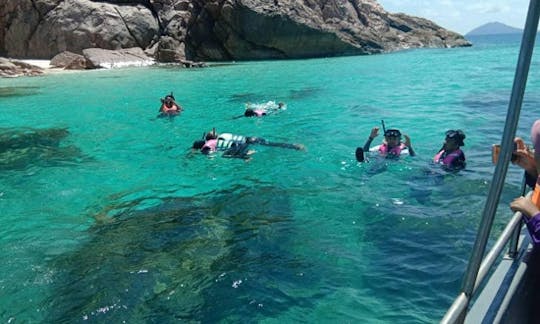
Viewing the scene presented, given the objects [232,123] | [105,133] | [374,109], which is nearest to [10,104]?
[105,133]

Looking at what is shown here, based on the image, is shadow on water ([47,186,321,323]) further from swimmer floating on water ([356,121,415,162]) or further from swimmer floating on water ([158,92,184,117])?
swimmer floating on water ([158,92,184,117])

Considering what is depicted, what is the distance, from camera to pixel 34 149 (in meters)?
13.8

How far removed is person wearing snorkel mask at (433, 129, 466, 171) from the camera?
Result: 8836mm

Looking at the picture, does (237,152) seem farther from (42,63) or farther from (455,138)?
(42,63)

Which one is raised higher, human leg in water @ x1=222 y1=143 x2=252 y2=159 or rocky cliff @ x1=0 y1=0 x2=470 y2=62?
rocky cliff @ x1=0 y1=0 x2=470 y2=62

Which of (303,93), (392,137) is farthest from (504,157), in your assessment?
(303,93)

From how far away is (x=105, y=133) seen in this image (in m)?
16.0

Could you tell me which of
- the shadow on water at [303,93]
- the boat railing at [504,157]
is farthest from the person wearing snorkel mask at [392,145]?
the shadow on water at [303,93]

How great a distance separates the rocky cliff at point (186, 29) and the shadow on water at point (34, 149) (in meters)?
27.8

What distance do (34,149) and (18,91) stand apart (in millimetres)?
15358

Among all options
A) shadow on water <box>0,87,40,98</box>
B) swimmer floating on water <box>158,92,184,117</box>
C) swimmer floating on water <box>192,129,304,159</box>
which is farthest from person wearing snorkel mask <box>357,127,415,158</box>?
shadow on water <box>0,87,40,98</box>

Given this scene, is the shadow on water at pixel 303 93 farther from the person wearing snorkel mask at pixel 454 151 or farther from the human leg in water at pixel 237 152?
the person wearing snorkel mask at pixel 454 151

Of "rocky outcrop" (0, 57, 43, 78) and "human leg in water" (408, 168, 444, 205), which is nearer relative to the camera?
"human leg in water" (408, 168, 444, 205)

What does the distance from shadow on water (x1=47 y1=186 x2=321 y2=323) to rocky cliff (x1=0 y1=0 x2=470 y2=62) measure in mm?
37076
